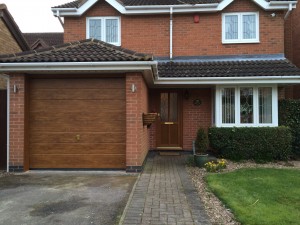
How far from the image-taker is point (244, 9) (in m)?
12.2

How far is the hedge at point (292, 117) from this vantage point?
35.5 ft

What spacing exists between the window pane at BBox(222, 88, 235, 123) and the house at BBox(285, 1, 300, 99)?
13.7ft

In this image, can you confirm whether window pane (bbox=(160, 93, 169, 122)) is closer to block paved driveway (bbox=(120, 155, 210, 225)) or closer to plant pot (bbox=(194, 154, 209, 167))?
plant pot (bbox=(194, 154, 209, 167))

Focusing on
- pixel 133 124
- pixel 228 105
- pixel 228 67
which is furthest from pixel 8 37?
pixel 228 105

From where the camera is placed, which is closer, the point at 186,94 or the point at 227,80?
the point at 227,80

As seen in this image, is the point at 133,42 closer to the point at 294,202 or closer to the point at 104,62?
the point at 104,62

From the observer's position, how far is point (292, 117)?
10852 mm

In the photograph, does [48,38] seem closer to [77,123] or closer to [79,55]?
[79,55]

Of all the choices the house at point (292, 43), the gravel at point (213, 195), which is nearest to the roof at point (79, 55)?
the gravel at point (213, 195)

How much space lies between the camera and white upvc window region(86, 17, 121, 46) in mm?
12719

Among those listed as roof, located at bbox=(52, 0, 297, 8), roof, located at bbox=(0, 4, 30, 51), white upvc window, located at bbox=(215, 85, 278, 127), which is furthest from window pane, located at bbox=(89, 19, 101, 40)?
white upvc window, located at bbox=(215, 85, 278, 127)

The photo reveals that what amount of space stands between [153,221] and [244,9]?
10.6 meters

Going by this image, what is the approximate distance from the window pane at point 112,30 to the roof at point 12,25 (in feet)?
14.5

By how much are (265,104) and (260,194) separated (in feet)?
18.4
